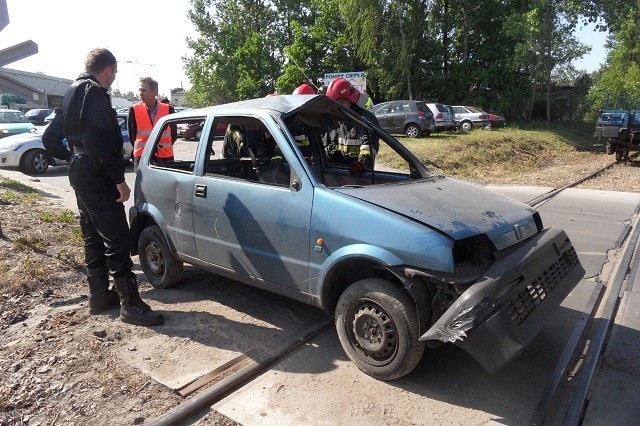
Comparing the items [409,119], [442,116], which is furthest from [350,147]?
[442,116]

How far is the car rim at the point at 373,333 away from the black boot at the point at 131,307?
166cm

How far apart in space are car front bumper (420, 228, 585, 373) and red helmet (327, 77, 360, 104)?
2628mm

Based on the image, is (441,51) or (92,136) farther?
(441,51)

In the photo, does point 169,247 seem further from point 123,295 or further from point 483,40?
point 483,40

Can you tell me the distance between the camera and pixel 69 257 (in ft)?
17.2

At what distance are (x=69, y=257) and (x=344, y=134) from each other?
3.23 metres

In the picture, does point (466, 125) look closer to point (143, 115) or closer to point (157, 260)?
point (143, 115)

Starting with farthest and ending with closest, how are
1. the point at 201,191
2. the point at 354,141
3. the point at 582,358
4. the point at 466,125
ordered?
the point at 466,125 → the point at 354,141 → the point at 201,191 → the point at 582,358

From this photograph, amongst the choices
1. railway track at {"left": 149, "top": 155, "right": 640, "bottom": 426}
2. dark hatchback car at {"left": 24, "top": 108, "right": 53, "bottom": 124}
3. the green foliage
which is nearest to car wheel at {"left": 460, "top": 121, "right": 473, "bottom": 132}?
the green foliage

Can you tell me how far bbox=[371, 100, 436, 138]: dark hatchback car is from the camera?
18.5m

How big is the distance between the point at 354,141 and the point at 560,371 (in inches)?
111

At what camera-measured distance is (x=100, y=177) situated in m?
3.71

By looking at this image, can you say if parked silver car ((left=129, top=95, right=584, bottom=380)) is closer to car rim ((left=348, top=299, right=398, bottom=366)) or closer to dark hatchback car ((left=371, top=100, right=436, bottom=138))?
car rim ((left=348, top=299, right=398, bottom=366))

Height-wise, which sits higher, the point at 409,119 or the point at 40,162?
the point at 409,119
